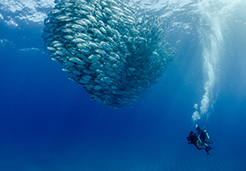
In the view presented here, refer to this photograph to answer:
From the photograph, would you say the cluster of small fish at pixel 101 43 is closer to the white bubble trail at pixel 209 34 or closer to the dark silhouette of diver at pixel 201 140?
the dark silhouette of diver at pixel 201 140

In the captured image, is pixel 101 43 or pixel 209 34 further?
pixel 209 34

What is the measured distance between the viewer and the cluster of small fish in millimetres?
5516

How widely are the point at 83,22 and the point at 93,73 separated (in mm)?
2135

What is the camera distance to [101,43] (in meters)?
5.46

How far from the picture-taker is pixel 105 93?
25.1 ft

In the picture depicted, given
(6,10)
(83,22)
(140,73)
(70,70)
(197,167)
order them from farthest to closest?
(6,10), (197,167), (140,73), (70,70), (83,22)

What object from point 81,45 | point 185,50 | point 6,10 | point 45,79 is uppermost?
point 45,79

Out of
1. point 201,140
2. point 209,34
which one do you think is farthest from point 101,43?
point 209,34

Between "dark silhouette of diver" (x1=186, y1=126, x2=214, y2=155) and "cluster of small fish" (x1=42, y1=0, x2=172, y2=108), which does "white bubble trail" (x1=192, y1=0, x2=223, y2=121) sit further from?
"cluster of small fish" (x1=42, y1=0, x2=172, y2=108)

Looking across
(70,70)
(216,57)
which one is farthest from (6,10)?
(216,57)

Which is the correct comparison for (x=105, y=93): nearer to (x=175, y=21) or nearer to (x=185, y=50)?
(x=175, y=21)

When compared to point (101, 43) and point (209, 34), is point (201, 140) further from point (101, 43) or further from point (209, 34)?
point (209, 34)

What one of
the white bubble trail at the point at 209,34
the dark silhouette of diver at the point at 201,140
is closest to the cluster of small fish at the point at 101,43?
the dark silhouette of diver at the point at 201,140

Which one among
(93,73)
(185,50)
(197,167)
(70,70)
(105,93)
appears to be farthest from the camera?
(185,50)
